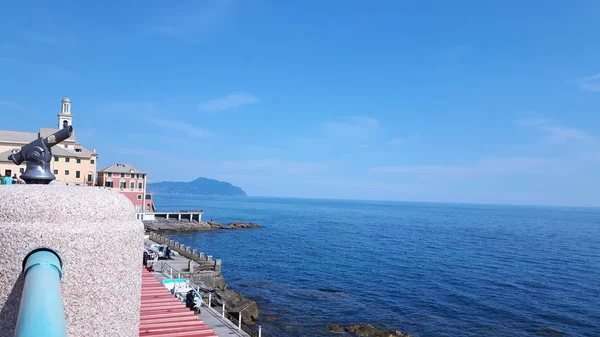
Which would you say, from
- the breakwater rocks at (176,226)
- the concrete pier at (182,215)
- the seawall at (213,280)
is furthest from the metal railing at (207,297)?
the concrete pier at (182,215)

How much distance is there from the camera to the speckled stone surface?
360 cm

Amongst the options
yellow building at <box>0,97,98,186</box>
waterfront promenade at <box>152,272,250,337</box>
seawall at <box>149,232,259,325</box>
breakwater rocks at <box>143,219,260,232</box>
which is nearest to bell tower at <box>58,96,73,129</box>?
yellow building at <box>0,97,98,186</box>

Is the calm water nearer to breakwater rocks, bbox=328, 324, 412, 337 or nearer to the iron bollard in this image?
breakwater rocks, bbox=328, 324, 412, 337

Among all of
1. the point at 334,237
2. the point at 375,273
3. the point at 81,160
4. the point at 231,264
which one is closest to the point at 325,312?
the point at 375,273

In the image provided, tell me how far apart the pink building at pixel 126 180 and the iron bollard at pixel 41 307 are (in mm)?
72678

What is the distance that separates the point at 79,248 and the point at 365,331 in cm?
2601

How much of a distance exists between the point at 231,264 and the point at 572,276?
137 ft

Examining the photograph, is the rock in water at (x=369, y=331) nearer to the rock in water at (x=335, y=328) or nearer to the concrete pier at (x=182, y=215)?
the rock in water at (x=335, y=328)

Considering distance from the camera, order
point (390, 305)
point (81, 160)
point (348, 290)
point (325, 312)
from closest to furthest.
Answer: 1. point (325, 312)
2. point (390, 305)
3. point (348, 290)
4. point (81, 160)

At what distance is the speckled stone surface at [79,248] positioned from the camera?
3.60m

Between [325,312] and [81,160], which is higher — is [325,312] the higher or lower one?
the lower one

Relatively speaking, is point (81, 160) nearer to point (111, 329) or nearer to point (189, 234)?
point (189, 234)

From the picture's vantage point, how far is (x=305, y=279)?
4256 cm

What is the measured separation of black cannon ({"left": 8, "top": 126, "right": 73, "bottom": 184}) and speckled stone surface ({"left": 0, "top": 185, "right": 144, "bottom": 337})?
24 cm
